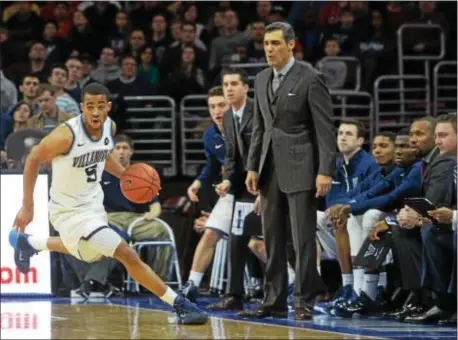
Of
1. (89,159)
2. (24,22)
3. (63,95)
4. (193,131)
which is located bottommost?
(89,159)

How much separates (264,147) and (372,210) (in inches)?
50.5

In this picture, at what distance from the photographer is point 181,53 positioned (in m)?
13.0

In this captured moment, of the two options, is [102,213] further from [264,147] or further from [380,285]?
[380,285]

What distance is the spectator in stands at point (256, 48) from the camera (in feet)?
41.4

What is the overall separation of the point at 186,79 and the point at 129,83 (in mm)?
808

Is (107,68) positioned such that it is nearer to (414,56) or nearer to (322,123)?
(414,56)

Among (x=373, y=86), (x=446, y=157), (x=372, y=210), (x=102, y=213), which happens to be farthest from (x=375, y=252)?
(x=373, y=86)

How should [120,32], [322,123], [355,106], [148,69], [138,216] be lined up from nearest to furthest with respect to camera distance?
[322,123], [138,216], [355,106], [148,69], [120,32]

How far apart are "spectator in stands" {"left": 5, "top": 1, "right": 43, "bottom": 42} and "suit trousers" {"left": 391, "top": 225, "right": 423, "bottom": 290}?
6127mm

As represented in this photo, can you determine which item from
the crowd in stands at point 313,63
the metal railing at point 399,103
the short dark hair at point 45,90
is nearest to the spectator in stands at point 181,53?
the crowd in stands at point 313,63

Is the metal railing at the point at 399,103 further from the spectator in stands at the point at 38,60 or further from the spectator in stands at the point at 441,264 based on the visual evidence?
the spectator in stands at the point at 441,264

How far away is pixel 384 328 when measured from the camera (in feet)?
27.3

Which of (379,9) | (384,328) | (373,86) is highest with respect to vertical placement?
(379,9)

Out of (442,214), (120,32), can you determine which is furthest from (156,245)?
(120,32)
